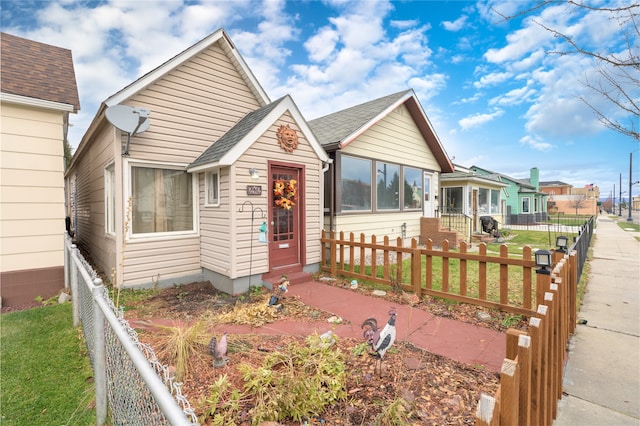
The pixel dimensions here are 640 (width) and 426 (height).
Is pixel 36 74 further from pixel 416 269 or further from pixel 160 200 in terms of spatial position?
pixel 416 269

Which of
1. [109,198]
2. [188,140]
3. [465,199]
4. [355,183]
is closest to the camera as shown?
[188,140]

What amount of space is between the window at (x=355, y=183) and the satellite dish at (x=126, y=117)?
5.01m

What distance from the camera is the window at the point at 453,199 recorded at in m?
16.4

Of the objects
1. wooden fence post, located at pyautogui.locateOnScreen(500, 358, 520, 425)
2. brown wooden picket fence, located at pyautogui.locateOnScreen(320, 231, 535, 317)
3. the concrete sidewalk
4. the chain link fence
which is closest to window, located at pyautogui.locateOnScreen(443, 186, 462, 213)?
brown wooden picket fence, located at pyautogui.locateOnScreen(320, 231, 535, 317)

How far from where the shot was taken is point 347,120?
9766mm

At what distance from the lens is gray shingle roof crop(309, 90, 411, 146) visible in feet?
28.0

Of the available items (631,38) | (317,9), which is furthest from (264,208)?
(317,9)

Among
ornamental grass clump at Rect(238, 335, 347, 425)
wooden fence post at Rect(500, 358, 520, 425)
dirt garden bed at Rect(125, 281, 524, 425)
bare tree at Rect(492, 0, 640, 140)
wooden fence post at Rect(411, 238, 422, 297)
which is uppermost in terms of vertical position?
bare tree at Rect(492, 0, 640, 140)

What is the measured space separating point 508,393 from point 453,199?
1711cm

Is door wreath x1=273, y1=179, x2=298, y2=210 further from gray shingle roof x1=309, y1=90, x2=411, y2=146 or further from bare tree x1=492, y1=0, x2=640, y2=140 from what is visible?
bare tree x1=492, y1=0, x2=640, y2=140

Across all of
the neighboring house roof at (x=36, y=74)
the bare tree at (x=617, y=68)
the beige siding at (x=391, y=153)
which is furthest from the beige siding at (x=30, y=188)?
the bare tree at (x=617, y=68)

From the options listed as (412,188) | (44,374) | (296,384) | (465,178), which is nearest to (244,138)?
(44,374)

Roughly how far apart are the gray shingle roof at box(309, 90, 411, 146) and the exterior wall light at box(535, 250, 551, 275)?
534cm

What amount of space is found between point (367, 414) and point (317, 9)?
11295 mm
